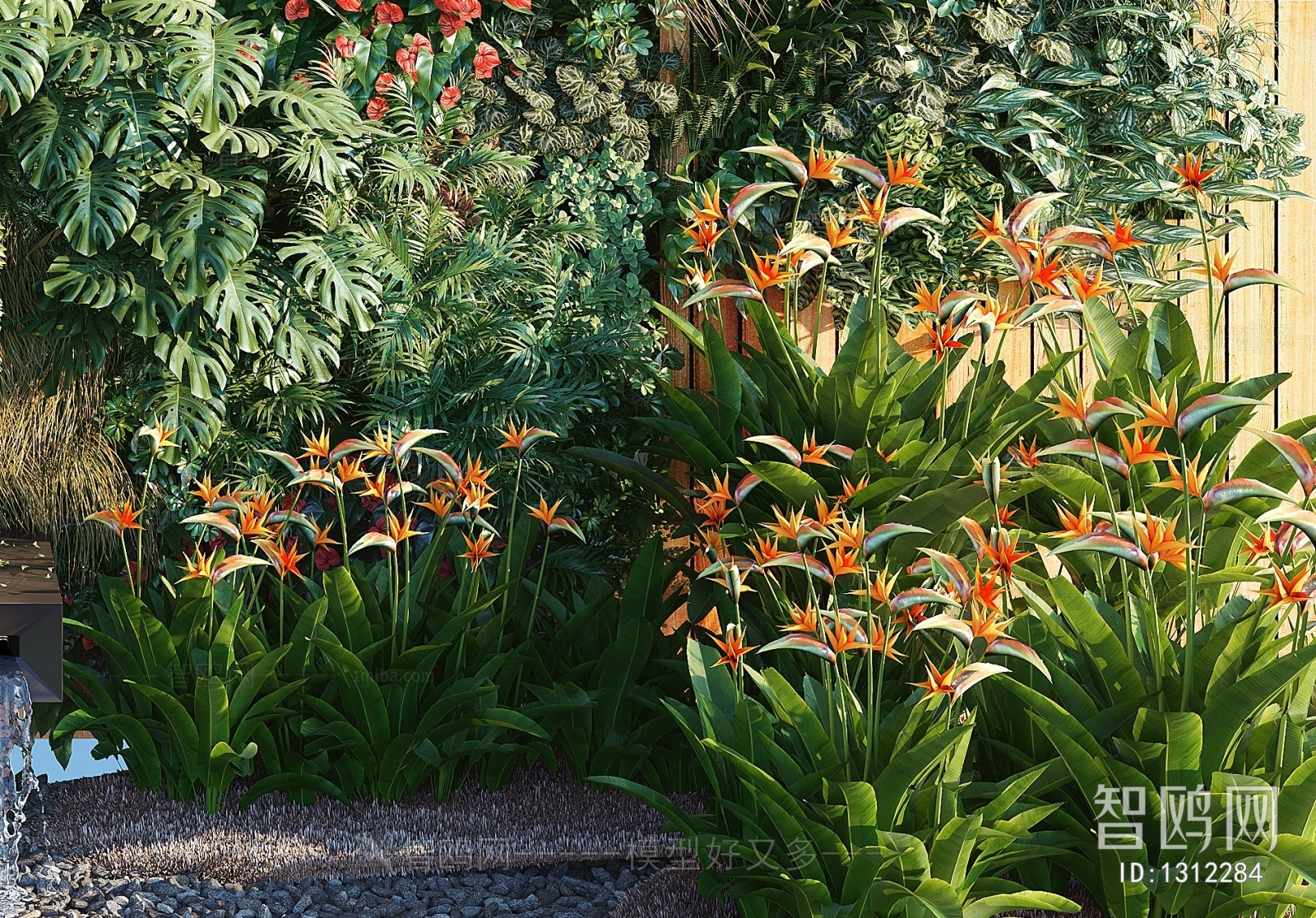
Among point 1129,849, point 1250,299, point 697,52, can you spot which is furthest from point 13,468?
point 1250,299

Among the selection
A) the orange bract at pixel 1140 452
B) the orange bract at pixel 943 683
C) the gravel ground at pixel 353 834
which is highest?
the orange bract at pixel 1140 452

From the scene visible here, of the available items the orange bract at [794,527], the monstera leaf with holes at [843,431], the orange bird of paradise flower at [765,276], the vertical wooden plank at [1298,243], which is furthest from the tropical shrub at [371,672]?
the vertical wooden plank at [1298,243]

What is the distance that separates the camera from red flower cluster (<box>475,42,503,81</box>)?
3.46 m

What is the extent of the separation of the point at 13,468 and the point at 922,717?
2803 mm

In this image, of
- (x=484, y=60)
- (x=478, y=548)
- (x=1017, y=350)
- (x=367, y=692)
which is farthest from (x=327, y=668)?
(x=1017, y=350)

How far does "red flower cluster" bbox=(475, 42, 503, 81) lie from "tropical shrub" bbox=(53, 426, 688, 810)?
127cm

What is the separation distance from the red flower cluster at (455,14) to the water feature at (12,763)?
2.05 metres

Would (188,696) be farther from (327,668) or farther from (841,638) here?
(841,638)

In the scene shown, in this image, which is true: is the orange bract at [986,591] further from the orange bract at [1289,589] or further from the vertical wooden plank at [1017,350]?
the vertical wooden plank at [1017,350]

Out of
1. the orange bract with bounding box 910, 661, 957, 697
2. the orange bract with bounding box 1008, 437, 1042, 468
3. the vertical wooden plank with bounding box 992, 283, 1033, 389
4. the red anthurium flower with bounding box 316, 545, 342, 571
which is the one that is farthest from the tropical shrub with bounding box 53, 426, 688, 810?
the vertical wooden plank with bounding box 992, 283, 1033, 389

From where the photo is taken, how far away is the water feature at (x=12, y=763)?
8.54ft

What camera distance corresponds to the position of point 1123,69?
12.3 ft

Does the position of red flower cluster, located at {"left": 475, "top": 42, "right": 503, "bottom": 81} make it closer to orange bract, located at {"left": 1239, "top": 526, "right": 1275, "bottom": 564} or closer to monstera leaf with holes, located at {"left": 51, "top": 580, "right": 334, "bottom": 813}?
monstera leaf with holes, located at {"left": 51, "top": 580, "right": 334, "bottom": 813}

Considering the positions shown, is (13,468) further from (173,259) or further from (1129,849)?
(1129,849)
